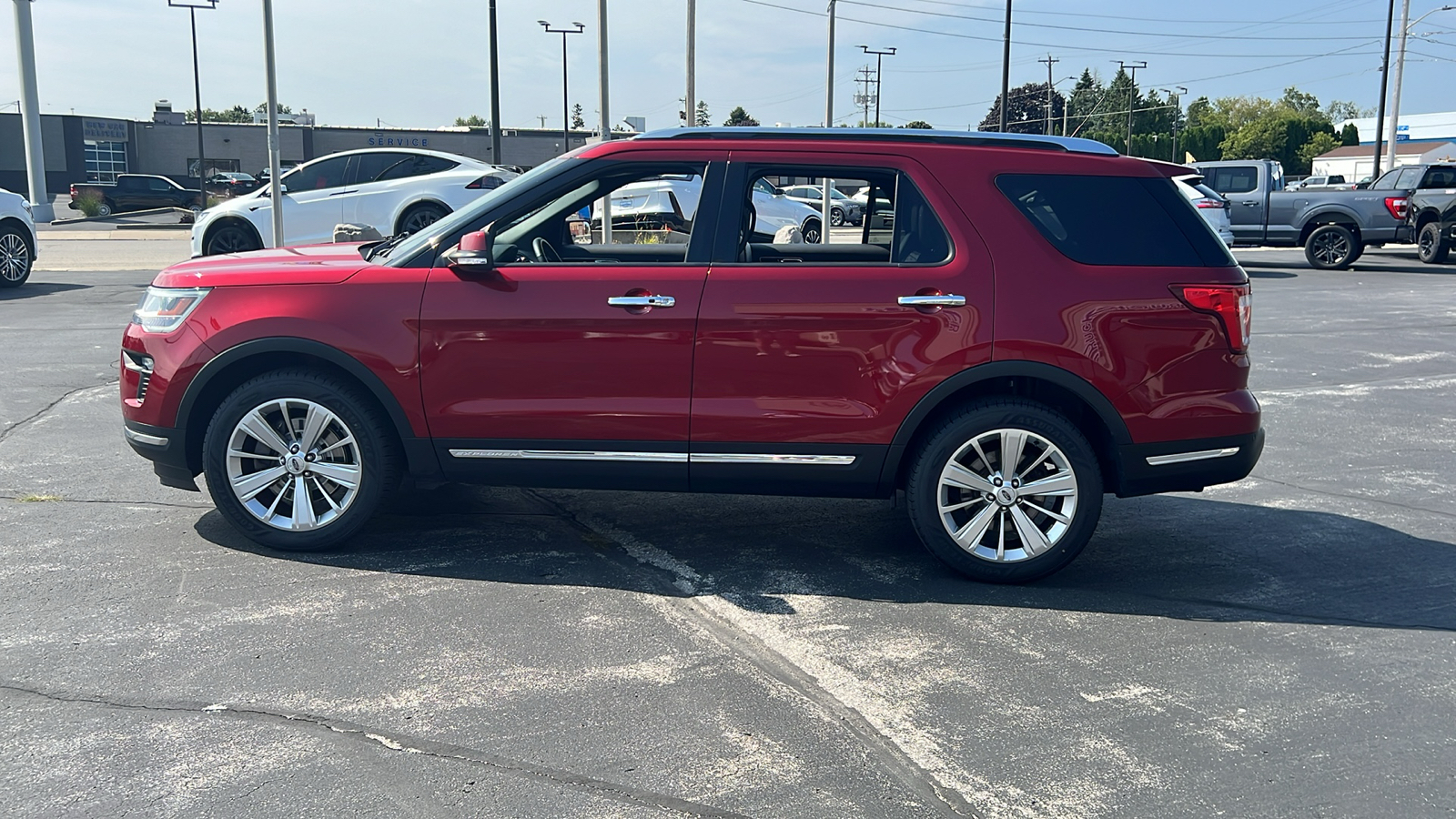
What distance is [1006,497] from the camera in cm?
509

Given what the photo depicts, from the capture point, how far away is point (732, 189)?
17.1ft

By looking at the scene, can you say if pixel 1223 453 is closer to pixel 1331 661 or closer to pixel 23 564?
pixel 1331 661

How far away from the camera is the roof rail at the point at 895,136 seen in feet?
17.1

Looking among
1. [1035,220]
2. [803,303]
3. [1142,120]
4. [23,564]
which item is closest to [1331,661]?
[1035,220]

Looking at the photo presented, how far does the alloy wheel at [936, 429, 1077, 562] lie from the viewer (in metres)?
5.07

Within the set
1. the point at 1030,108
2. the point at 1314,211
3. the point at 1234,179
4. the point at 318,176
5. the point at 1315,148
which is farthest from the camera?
the point at 1030,108

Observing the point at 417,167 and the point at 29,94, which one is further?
the point at 29,94

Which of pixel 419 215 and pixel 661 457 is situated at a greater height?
pixel 419 215

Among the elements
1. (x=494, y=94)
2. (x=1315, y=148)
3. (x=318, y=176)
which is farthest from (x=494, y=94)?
(x=1315, y=148)

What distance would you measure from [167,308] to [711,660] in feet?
9.77

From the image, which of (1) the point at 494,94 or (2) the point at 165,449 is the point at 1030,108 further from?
(2) the point at 165,449

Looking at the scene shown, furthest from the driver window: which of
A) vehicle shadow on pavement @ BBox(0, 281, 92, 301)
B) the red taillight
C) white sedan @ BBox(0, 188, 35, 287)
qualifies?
white sedan @ BBox(0, 188, 35, 287)

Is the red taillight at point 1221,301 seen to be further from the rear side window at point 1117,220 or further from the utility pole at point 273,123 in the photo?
the utility pole at point 273,123

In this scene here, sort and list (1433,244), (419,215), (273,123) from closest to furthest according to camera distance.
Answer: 1. (273,123)
2. (419,215)
3. (1433,244)
